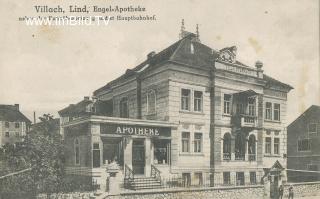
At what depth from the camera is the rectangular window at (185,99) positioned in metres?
23.8

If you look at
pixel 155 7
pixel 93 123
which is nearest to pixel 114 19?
pixel 155 7

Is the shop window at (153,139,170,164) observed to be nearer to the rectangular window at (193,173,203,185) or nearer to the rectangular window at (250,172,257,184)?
the rectangular window at (193,173,203,185)

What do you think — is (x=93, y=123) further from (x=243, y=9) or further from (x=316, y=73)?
(x=316, y=73)

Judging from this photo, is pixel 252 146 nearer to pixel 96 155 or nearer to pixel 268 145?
pixel 268 145

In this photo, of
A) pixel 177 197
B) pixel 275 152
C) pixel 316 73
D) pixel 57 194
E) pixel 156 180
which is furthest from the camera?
pixel 275 152

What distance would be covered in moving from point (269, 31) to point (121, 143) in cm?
969

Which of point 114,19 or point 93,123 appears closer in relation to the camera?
point 114,19

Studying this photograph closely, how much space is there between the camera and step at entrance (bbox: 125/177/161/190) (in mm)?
20156

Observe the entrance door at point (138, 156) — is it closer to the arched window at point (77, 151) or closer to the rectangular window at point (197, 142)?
the arched window at point (77, 151)

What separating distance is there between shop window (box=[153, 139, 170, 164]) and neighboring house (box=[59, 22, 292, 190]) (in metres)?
0.06

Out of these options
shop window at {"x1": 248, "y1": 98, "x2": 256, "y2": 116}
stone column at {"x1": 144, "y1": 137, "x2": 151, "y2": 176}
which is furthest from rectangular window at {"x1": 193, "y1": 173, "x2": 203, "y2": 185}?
shop window at {"x1": 248, "y1": 98, "x2": 256, "y2": 116}

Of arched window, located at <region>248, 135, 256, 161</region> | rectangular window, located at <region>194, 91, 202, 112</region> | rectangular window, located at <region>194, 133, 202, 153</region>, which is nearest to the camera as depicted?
rectangular window, located at <region>194, 133, 202, 153</region>

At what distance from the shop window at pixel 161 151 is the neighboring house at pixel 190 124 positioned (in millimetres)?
58

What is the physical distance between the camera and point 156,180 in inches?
837
